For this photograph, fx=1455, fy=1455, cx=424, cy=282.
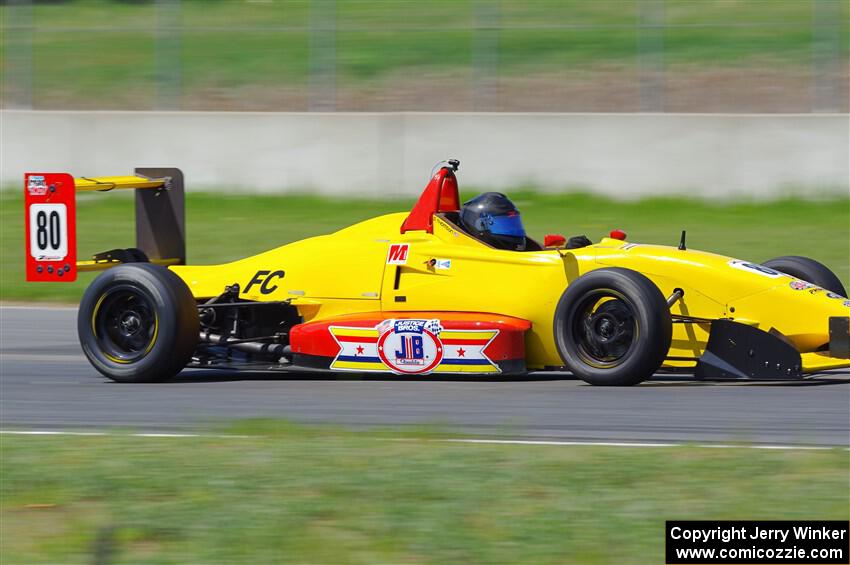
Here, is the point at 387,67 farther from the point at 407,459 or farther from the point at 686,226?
the point at 407,459

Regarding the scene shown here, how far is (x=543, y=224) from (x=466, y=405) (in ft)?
28.8

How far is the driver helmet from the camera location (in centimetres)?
988

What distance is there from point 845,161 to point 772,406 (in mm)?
9036

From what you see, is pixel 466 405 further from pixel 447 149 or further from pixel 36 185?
pixel 447 149

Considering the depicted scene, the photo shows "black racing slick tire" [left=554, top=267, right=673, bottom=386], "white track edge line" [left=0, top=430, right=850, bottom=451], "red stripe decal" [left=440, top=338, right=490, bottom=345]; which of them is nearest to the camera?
"white track edge line" [left=0, top=430, right=850, bottom=451]

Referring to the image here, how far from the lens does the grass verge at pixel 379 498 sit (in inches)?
216

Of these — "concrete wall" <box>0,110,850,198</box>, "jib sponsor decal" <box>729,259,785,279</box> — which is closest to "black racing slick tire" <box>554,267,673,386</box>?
"jib sponsor decal" <box>729,259,785,279</box>

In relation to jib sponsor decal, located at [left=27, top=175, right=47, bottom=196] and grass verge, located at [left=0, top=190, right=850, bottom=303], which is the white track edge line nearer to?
jib sponsor decal, located at [left=27, top=175, right=47, bottom=196]

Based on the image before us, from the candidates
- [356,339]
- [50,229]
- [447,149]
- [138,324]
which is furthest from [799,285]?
[447,149]

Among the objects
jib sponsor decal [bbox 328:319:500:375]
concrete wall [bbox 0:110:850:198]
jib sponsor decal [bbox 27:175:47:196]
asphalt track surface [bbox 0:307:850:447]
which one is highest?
concrete wall [bbox 0:110:850:198]

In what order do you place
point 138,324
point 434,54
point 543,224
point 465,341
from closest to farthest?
point 465,341 → point 138,324 → point 543,224 → point 434,54

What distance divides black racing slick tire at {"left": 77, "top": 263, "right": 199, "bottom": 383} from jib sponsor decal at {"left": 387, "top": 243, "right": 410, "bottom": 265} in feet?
4.54

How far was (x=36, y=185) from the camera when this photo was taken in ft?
32.3

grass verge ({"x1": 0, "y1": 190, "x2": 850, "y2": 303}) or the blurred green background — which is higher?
the blurred green background
